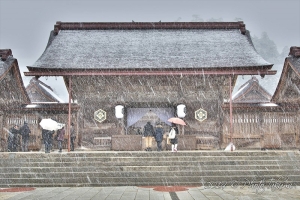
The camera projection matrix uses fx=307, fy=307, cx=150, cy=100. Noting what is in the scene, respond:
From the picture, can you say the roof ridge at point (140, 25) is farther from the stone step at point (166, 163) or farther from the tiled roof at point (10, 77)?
the stone step at point (166, 163)

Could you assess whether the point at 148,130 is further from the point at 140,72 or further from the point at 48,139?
the point at 48,139

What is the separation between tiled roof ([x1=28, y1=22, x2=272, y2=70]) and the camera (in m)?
14.8

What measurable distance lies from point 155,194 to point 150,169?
8.47 feet

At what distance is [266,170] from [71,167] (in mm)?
6815

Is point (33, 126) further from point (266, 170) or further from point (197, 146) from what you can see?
point (266, 170)

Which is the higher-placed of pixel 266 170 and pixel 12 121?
pixel 12 121

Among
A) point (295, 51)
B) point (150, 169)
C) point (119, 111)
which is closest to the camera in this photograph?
point (150, 169)

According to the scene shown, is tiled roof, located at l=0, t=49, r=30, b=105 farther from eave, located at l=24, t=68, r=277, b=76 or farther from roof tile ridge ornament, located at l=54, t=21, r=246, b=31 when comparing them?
roof tile ridge ornament, located at l=54, t=21, r=246, b=31

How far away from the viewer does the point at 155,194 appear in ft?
27.1

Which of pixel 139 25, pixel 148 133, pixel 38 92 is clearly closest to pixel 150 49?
pixel 139 25

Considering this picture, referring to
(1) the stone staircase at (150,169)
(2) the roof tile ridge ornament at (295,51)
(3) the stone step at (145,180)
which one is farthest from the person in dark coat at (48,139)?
(2) the roof tile ridge ornament at (295,51)

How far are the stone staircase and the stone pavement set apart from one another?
76cm

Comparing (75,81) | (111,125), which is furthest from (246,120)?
(75,81)

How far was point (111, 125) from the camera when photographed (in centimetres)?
1756
